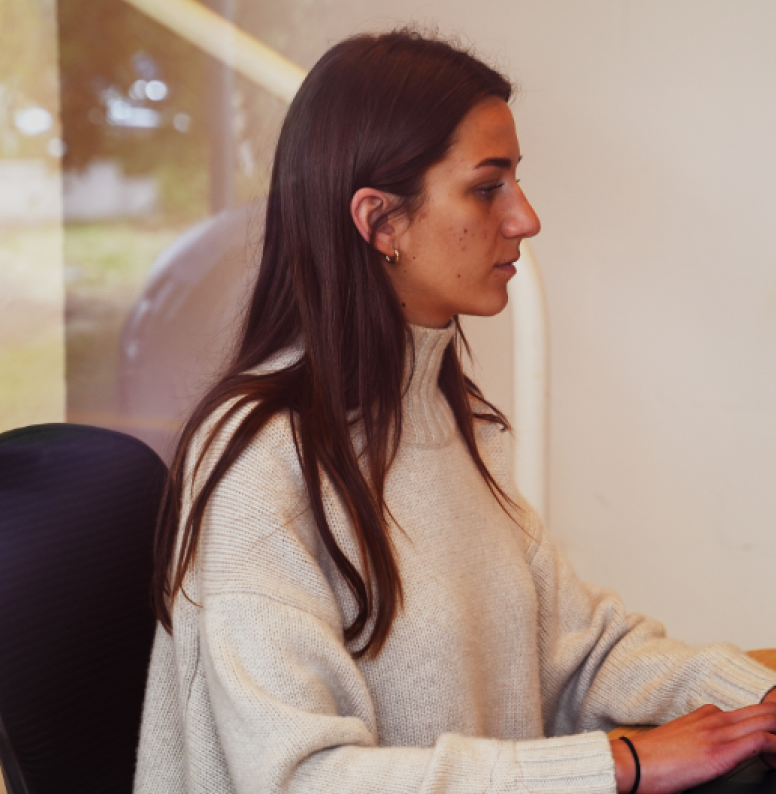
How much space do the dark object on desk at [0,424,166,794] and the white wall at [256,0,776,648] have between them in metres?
1.23

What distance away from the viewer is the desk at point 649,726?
104 centimetres

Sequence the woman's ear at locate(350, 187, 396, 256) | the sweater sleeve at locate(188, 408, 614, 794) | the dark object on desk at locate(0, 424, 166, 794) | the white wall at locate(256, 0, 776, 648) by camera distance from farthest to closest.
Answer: the white wall at locate(256, 0, 776, 648) < the woman's ear at locate(350, 187, 396, 256) < the dark object on desk at locate(0, 424, 166, 794) < the sweater sleeve at locate(188, 408, 614, 794)

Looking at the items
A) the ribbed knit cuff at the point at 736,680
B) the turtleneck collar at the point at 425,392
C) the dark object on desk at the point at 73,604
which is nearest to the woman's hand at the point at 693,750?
the ribbed knit cuff at the point at 736,680

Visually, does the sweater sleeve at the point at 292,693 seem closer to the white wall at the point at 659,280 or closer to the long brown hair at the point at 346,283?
the long brown hair at the point at 346,283

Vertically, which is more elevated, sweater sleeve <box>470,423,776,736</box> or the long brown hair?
the long brown hair

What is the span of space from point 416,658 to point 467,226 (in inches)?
17.8

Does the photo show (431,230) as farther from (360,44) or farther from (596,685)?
(596,685)

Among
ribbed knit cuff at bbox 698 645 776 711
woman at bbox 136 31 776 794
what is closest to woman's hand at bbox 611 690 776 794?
woman at bbox 136 31 776 794

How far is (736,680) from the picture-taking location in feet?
3.35

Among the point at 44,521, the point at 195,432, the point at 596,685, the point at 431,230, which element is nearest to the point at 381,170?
the point at 431,230

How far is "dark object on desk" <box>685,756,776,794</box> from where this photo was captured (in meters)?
0.83

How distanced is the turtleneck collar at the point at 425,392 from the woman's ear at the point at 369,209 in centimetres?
11

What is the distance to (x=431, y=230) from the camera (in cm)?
105

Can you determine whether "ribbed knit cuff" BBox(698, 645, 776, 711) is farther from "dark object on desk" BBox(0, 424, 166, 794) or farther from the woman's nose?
"dark object on desk" BBox(0, 424, 166, 794)
